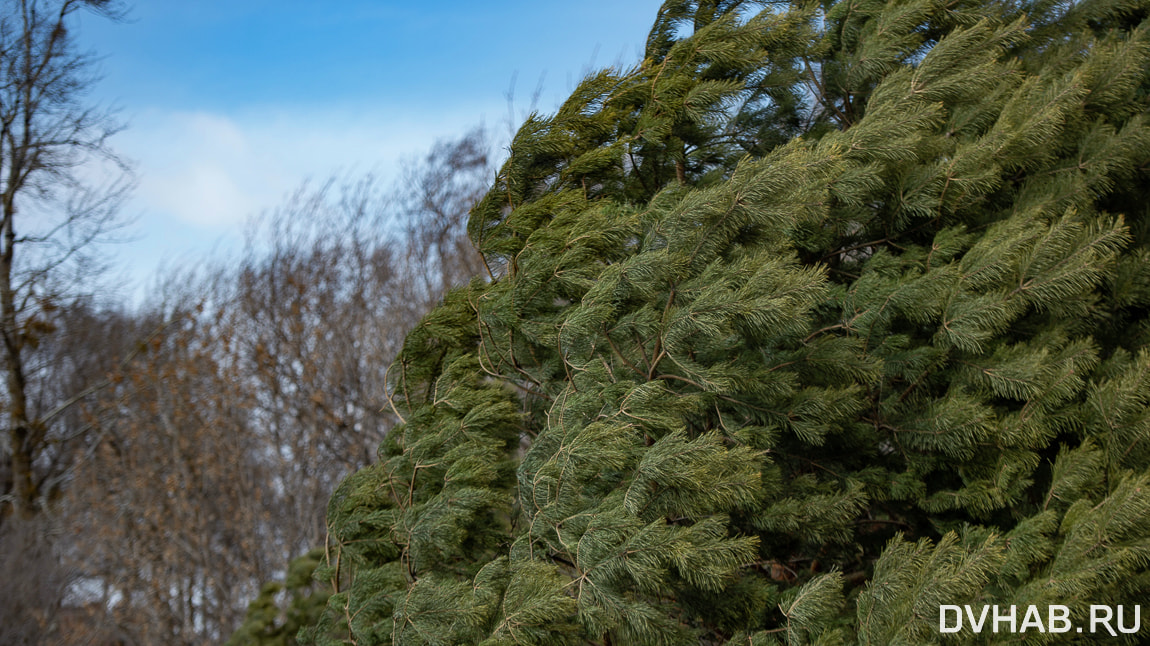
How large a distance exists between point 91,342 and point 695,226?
1265 centimetres

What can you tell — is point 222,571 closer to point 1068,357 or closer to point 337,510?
point 337,510

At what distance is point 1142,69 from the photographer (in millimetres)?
3008

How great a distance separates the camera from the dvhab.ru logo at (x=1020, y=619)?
1.83 m

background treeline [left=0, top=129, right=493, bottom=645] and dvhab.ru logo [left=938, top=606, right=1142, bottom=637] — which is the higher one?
background treeline [left=0, top=129, right=493, bottom=645]

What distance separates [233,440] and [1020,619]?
6381 millimetres

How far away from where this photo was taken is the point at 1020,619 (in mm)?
1881

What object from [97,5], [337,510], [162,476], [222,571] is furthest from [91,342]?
[337,510]

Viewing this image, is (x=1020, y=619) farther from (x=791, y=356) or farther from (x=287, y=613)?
(x=287, y=613)

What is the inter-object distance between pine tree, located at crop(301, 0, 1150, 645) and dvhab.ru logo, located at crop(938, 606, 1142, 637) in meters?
0.03

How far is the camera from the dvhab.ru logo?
1833 millimetres

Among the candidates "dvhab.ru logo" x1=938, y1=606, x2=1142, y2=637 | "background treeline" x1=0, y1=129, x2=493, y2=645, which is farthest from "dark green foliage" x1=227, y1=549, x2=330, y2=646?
"dvhab.ru logo" x1=938, y1=606, x2=1142, y2=637

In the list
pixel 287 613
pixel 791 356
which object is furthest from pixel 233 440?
pixel 791 356

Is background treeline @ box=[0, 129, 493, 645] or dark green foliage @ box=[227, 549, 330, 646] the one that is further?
background treeline @ box=[0, 129, 493, 645]

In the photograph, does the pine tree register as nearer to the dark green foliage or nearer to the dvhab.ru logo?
the dvhab.ru logo
